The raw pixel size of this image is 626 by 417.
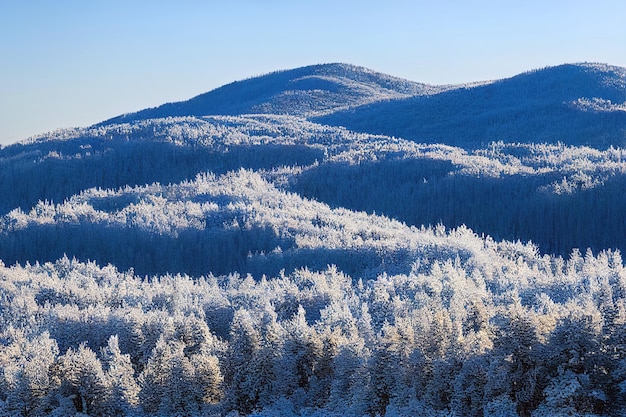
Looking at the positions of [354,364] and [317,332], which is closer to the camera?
[354,364]

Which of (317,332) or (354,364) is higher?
(317,332)

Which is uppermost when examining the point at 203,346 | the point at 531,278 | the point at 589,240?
the point at 203,346

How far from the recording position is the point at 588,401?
150ft

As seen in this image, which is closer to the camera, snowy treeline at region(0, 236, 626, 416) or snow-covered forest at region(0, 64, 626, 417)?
snowy treeline at region(0, 236, 626, 416)

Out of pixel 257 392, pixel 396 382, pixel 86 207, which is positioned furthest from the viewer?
pixel 86 207

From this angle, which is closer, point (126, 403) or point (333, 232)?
point (126, 403)

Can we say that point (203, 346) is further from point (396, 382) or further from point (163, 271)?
point (163, 271)

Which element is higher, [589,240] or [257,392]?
[257,392]

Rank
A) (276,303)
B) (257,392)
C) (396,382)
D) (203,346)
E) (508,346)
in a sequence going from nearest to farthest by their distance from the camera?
1. (508,346)
2. (396,382)
3. (257,392)
4. (203,346)
5. (276,303)

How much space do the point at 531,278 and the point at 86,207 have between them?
124 metres

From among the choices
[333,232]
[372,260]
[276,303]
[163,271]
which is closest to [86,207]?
[163,271]

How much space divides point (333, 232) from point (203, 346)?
3325 inches

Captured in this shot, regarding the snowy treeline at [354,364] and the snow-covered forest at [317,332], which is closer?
the snowy treeline at [354,364]

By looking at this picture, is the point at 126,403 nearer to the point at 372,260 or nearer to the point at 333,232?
the point at 372,260
